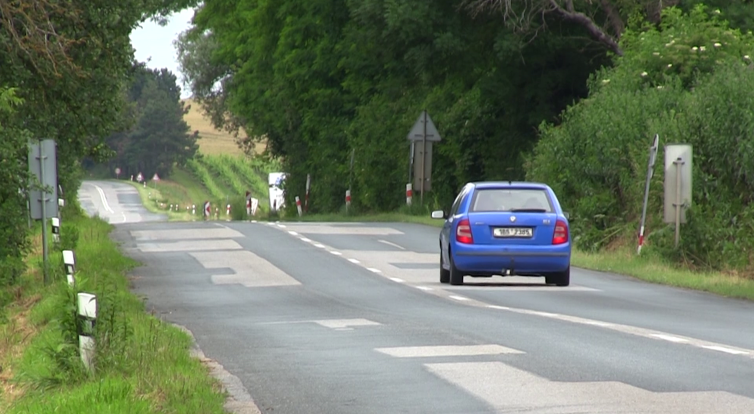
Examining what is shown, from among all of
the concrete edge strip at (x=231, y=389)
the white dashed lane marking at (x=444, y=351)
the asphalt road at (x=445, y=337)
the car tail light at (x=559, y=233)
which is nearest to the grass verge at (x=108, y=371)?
the concrete edge strip at (x=231, y=389)

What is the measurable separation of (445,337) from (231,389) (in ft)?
12.6

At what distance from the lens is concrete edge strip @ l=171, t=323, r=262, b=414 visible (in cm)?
967

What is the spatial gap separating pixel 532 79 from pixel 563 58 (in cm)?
108

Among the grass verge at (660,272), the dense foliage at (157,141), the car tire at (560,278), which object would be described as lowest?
the grass verge at (660,272)

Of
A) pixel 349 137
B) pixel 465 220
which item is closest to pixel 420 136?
pixel 349 137

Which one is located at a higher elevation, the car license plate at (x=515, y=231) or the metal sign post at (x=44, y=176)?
the metal sign post at (x=44, y=176)

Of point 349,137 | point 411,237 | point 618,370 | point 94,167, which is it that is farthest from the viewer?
point 94,167

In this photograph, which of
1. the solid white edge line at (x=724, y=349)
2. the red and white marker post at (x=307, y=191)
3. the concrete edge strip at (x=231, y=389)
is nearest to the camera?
the concrete edge strip at (x=231, y=389)

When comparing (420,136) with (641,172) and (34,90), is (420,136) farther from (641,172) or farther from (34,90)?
(34,90)

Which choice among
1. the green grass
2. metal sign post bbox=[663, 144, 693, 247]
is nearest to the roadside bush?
metal sign post bbox=[663, 144, 693, 247]

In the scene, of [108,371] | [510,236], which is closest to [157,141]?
[510,236]

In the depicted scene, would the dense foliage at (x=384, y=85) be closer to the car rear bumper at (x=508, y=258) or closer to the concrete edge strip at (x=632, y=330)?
the car rear bumper at (x=508, y=258)

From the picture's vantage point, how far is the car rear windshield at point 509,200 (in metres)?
21.6

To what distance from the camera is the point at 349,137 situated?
2297 inches
